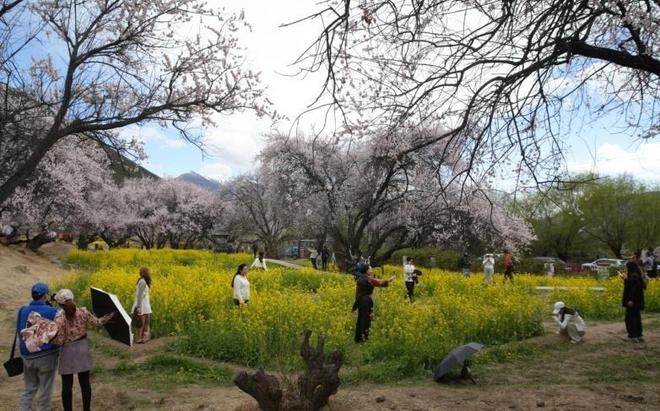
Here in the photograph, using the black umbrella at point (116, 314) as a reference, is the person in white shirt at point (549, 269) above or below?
above

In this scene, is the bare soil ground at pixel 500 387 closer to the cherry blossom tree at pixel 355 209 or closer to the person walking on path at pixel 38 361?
the person walking on path at pixel 38 361

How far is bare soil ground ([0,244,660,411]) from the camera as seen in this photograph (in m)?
5.74

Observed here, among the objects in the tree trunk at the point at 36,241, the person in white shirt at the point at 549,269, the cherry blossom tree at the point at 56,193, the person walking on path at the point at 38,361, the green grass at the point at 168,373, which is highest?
the cherry blossom tree at the point at 56,193

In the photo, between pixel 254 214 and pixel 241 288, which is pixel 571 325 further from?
pixel 254 214

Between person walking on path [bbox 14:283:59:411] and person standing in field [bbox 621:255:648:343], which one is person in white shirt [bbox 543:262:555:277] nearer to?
person standing in field [bbox 621:255:648:343]

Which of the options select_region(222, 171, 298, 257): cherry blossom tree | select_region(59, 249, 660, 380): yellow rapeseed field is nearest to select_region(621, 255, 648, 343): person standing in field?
select_region(59, 249, 660, 380): yellow rapeseed field

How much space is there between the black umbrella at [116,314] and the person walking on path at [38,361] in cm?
169

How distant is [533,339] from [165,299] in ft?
22.6

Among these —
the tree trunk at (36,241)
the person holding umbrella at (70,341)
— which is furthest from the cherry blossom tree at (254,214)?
the person holding umbrella at (70,341)

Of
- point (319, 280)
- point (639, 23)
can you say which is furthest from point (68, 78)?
point (319, 280)

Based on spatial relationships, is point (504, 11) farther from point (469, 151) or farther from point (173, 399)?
point (173, 399)

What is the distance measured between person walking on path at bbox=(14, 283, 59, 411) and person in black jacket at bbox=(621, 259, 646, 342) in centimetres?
858

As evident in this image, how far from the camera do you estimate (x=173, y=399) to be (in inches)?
242

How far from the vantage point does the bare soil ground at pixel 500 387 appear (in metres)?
5.74
